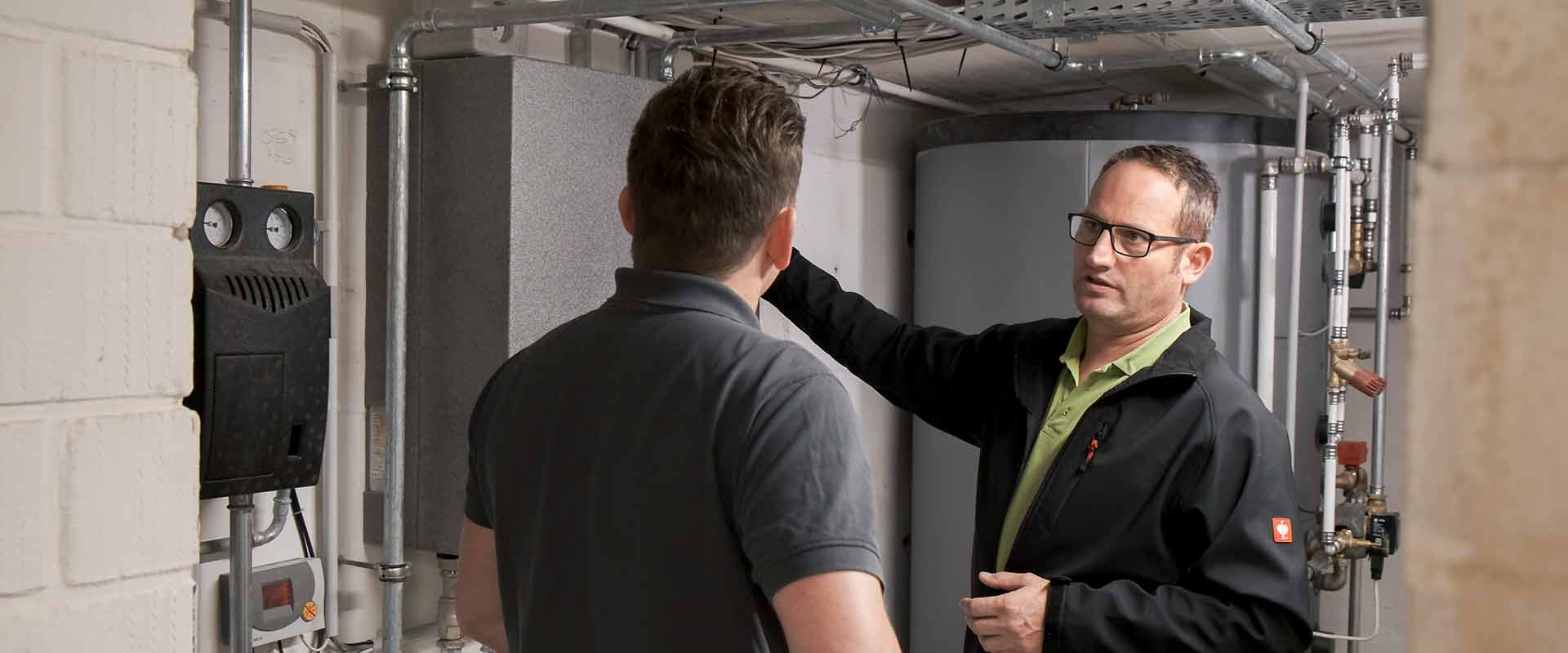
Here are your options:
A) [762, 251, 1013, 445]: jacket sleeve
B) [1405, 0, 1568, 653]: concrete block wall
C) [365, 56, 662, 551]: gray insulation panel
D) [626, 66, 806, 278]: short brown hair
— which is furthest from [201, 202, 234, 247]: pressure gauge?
[1405, 0, 1568, 653]: concrete block wall

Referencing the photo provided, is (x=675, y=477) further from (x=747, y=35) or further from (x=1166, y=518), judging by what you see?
(x=747, y=35)

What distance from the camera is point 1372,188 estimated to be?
308cm

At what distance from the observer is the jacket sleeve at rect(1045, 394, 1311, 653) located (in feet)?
5.17

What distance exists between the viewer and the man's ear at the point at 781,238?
106 cm

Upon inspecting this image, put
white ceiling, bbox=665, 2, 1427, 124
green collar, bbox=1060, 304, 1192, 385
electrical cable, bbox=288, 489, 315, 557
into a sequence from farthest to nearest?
white ceiling, bbox=665, 2, 1427, 124 < electrical cable, bbox=288, 489, 315, 557 < green collar, bbox=1060, 304, 1192, 385

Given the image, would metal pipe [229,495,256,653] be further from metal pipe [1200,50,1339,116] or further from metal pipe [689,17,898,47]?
metal pipe [1200,50,1339,116]

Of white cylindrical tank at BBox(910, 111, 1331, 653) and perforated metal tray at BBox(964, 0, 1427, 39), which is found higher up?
perforated metal tray at BBox(964, 0, 1427, 39)

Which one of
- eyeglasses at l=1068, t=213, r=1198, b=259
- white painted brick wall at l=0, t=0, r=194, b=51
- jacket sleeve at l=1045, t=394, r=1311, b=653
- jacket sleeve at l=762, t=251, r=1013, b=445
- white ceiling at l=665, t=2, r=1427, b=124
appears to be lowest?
jacket sleeve at l=1045, t=394, r=1311, b=653

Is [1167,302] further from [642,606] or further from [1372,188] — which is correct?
[1372,188]

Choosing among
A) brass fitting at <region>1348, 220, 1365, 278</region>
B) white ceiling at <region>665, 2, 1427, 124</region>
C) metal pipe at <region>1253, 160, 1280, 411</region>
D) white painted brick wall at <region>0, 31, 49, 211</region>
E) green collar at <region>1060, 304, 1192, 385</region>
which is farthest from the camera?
brass fitting at <region>1348, 220, 1365, 278</region>

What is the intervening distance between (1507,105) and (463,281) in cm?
201

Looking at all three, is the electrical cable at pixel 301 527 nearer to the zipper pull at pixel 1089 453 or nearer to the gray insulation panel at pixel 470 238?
the gray insulation panel at pixel 470 238

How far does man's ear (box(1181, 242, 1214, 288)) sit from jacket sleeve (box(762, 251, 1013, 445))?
272mm

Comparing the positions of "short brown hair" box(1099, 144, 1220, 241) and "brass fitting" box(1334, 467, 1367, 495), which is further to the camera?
"brass fitting" box(1334, 467, 1367, 495)
